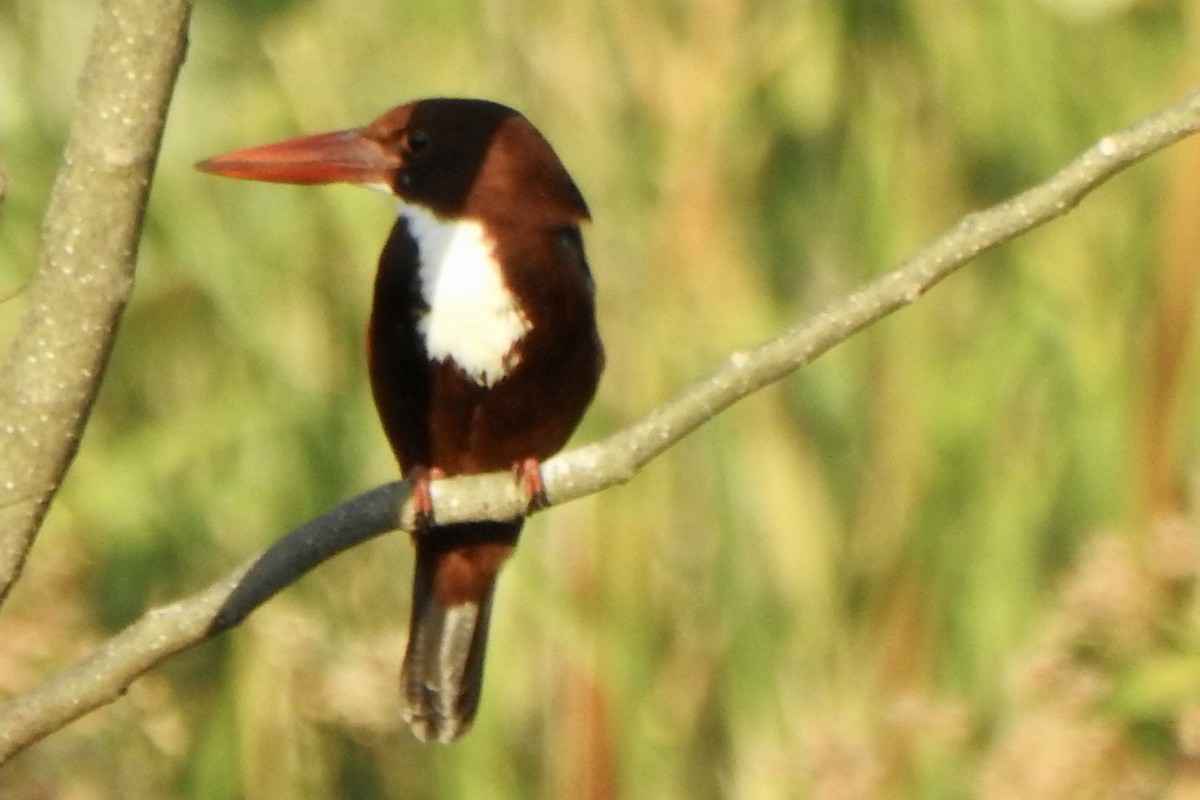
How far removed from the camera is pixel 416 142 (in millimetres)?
2305

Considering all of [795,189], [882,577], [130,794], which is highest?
[795,189]

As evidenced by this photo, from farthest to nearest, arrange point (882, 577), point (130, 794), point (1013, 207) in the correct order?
point (882, 577)
point (130, 794)
point (1013, 207)

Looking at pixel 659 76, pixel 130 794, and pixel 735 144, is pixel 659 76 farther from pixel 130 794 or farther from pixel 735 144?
pixel 130 794

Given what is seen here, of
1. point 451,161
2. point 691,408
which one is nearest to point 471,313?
point 451,161

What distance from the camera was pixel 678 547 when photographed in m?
2.82

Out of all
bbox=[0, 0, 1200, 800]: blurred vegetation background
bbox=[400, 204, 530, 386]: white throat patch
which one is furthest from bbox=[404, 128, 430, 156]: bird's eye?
bbox=[0, 0, 1200, 800]: blurred vegetation background

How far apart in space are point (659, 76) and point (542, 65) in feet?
0.54

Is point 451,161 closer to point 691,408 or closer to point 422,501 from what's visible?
point 422,501

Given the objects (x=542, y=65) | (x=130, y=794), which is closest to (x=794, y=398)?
(x=542, y=65)

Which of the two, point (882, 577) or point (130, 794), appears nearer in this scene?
point (130, 794)

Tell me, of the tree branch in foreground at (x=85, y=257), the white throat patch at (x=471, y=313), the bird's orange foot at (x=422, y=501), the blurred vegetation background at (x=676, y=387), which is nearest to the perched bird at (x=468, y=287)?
the white throat patch at (x=471, y=313)

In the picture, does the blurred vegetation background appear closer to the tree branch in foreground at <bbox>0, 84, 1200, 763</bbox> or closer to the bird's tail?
the bird's tail

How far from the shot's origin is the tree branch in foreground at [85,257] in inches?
52.9

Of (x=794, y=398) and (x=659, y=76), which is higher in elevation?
(x=659, y=76)
